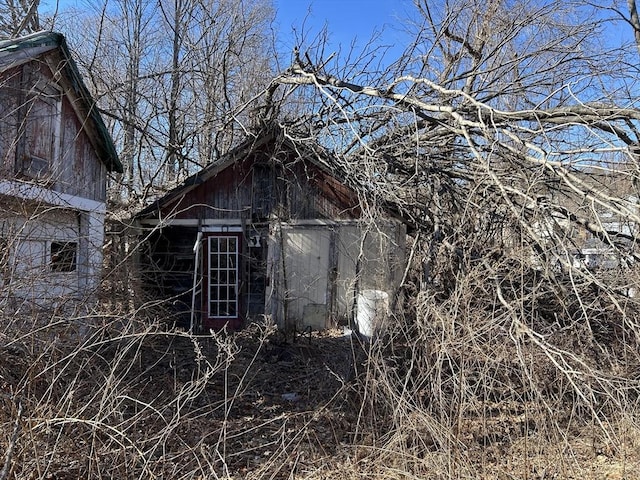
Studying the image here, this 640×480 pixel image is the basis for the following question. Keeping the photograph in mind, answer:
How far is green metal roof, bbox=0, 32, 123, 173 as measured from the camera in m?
6.50

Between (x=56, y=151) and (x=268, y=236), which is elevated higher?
(x=56, y=151)

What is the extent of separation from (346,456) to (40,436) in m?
2.49

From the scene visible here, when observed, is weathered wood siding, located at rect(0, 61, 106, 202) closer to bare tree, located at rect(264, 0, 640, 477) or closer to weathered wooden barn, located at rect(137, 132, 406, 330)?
weathered wooden barn, located at rect(137, 132, 406, 330)

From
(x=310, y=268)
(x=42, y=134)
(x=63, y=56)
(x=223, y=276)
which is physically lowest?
(x=223, y=276)

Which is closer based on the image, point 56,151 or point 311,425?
point 311,425

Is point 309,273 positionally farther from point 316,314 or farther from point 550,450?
point 550,450

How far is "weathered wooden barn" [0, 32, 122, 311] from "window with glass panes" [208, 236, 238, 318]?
2.38 metres

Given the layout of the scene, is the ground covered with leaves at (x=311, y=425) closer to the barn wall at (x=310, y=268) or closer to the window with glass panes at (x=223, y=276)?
the barn wall at (x=310, y=268)

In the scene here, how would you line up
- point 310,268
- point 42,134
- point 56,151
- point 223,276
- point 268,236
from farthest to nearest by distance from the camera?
point 223,276 < point 268,236 < point 310,268 < point 56,151 < point 42,134

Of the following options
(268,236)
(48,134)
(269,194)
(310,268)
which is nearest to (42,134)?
(48,134)

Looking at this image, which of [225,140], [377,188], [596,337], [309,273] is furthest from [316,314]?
[225,140]

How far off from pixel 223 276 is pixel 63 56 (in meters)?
4.99

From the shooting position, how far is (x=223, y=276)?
33.4ft

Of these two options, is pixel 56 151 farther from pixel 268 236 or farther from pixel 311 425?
pixel 311 425
